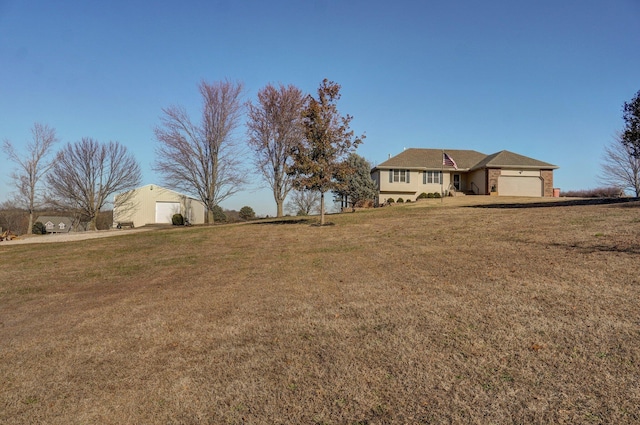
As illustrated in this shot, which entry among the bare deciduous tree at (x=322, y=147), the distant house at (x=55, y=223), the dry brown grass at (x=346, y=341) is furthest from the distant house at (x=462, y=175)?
the distant house at (x=55, y=223)

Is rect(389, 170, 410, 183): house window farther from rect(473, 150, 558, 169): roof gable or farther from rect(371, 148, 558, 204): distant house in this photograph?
rect(473, 150, 558, 169): roof gable

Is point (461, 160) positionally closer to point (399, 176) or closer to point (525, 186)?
point (525, 186)

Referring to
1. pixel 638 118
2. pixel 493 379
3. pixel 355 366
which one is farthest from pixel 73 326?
pixel 638 118

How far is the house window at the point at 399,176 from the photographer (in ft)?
108

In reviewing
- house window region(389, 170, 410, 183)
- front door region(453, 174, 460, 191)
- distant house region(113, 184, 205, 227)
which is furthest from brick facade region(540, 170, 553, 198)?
distant house region(113, 184, 205, 227)

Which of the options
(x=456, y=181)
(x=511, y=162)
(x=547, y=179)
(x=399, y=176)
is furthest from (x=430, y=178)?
(x=547, y=179)

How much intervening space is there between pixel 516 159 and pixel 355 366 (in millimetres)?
33147

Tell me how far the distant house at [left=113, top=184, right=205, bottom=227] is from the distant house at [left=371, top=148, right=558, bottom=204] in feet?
60.9

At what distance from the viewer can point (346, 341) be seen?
4109 mm

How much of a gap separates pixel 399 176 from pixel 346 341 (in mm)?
29864

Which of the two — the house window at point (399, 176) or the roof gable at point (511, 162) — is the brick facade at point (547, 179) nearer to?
the roof gable at point (511, 162)

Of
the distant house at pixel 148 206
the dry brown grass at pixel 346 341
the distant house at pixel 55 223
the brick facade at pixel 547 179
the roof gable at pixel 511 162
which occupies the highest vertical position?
the roof gable at pixel 511 162

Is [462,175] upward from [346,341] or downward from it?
upward

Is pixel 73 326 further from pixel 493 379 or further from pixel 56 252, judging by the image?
pixel 56 252
